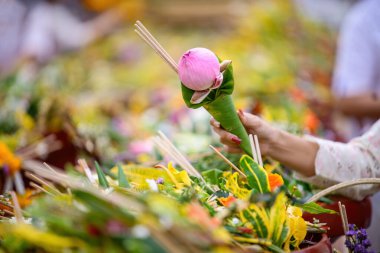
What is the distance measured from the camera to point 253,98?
3.26 m

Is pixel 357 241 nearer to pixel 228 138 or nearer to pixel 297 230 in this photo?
pixel 297 230

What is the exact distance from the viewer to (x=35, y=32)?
428 cm

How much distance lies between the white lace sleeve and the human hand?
0.51ft

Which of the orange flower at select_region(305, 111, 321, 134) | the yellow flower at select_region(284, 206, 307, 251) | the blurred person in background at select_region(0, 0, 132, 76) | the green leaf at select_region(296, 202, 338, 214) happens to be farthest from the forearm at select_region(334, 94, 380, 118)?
the blurred person in background at select_region(0, 0, 132, 76)

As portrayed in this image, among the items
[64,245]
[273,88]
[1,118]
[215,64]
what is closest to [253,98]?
[273,88]

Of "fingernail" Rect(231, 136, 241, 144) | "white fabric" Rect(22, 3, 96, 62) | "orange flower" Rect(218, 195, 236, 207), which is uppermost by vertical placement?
"white fabric" Rect(22, 3, 96, 62)

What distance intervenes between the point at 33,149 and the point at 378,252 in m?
1.32

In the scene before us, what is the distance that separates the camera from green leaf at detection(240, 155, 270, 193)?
1.21 meters

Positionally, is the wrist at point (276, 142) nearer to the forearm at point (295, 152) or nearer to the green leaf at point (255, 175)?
the forearm at point (295, 152)

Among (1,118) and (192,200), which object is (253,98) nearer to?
(1,118)

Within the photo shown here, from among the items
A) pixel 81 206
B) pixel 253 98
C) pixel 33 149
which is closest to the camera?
pixel 81 206

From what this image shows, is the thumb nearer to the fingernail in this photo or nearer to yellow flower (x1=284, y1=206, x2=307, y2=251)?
the fingernail

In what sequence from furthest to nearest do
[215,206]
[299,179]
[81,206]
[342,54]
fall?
[342,54] < [299,179] < [215,206] < [81,206]

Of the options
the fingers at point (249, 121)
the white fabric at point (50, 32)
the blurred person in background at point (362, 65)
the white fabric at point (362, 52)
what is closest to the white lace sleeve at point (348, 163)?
the fingers at point (249, 121)
